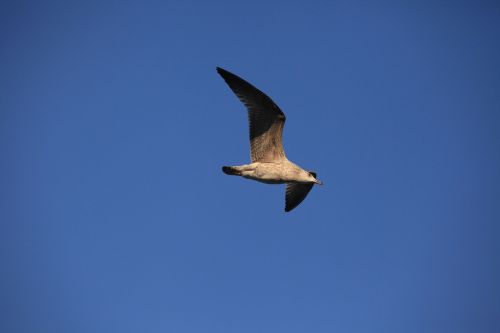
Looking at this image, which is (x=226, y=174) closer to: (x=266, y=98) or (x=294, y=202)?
(x=266, y=98)

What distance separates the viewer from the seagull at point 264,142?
49.2 feet

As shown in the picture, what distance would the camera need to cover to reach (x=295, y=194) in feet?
58.2

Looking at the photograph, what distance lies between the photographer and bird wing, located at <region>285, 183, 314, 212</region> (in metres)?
17.6

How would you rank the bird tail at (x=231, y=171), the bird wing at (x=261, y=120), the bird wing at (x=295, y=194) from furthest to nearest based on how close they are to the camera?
the bird wing at (x=295, y=194) → the bird tail at (x=231, y=171) → the bird wing at (x=261, y=120)

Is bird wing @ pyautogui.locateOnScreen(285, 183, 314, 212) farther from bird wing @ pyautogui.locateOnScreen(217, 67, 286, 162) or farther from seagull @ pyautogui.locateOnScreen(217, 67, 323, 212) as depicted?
bird wing @ pyautogui.locateOnScreen(217, 67, 286, 162)

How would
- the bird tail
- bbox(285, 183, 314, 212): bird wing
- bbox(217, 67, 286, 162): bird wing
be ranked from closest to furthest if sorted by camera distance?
bbox(217, 67, 286, 162): bird wing
the bird tail
bbox(285, 183, 314, 212): bird wing

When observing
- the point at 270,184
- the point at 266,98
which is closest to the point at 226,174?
the point at 270,184

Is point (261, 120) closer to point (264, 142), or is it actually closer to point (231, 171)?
point (264, 142)

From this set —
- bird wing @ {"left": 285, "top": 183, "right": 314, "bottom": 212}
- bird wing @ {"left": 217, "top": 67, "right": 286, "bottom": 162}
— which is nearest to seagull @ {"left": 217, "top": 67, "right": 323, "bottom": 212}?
bird wing @ {"left": 217, "top": 67, "right": 286, "bottom": 162}

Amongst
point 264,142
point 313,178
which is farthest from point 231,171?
point 313,178

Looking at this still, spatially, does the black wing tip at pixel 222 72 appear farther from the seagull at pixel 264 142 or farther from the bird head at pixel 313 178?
the bird head at pixel 313 178

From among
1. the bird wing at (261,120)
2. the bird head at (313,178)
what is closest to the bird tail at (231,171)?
the bird wing at (261,120)

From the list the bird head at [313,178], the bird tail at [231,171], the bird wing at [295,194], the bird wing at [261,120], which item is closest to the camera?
the bird wing at [261,120]

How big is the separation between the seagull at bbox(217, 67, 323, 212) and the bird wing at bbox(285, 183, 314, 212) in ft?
4.92
